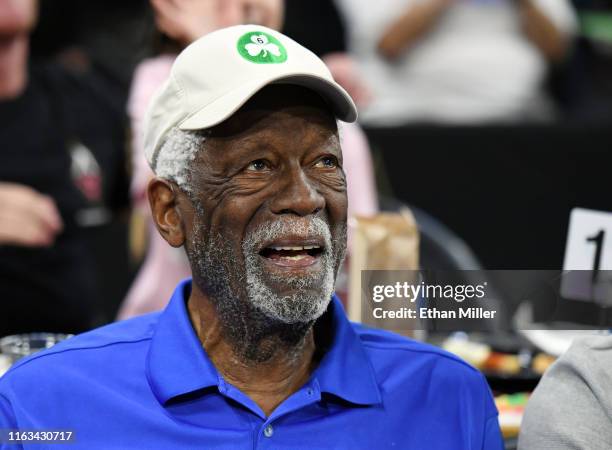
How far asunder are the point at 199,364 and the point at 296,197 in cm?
29

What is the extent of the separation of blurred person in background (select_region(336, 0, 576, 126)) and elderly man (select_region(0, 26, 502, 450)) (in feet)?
8.42

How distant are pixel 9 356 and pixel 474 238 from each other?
7.55 ft

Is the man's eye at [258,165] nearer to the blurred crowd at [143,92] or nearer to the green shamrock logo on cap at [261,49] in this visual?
the green shamrock logo on cap at [261,49]

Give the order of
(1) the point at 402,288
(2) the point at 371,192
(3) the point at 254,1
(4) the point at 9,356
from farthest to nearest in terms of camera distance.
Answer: (2) the point at 371,192
(3) the point at 254,1
(4) the point at 9,356
(1) the point at 402,288

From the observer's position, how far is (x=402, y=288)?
184 cm

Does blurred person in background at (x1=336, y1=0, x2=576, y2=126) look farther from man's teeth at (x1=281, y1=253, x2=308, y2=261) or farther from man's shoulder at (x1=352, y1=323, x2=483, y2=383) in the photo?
man's teeth at (x1=281, y1=253, x2=308, y2=261)

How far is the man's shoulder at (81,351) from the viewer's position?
5.67 ft

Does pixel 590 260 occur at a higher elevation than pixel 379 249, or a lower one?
higher

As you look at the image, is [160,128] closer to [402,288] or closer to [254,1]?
[402,288]

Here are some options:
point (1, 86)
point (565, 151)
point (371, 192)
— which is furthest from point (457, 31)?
point (1, 86)

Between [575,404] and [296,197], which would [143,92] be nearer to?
[296,197]

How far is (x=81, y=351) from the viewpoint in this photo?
5.79 feet

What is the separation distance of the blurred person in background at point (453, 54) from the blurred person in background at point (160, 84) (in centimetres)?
93

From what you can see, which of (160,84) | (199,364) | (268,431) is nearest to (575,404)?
(268,431)
